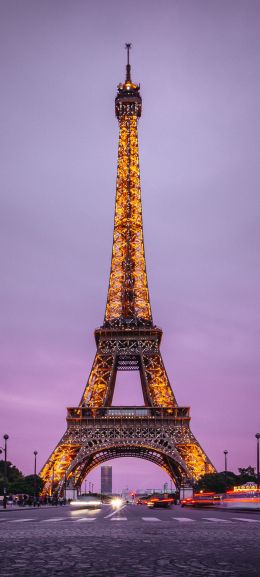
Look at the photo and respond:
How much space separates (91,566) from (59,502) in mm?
62877

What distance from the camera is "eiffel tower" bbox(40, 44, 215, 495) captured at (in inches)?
2692

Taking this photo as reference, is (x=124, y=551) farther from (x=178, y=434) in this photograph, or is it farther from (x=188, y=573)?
(x=178, y=434)

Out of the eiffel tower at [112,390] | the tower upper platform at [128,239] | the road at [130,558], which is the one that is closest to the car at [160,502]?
the eiffel tower at [112,390]

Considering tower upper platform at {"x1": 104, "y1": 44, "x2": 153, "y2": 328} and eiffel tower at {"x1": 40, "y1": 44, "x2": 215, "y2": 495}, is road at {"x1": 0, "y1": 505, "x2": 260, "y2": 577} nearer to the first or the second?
eiffel tower at {"x1": 40, "y1": 44, "x2": 215, "y2": 495}

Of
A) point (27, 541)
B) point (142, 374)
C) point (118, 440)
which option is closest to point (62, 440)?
point (118, 440)

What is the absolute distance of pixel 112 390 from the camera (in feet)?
246

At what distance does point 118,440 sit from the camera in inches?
2763

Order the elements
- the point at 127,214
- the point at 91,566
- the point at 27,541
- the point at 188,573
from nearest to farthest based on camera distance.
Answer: the point at 188,573 → the point at 91,566 → the point at 27,541 → the point at 127,214

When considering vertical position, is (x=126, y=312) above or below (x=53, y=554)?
above

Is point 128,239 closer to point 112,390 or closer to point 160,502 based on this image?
point 112,390

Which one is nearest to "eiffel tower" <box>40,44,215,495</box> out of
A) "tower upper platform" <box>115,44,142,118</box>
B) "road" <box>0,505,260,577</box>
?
"tower upper platform" <box>115,44,142,118</box>

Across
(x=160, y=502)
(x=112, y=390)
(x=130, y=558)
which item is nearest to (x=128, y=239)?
(x=112, y=390)

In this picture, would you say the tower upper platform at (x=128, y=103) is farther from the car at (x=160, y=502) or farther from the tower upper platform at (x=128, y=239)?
the car at (x=160, y=502)

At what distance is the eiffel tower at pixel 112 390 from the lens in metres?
68.4
